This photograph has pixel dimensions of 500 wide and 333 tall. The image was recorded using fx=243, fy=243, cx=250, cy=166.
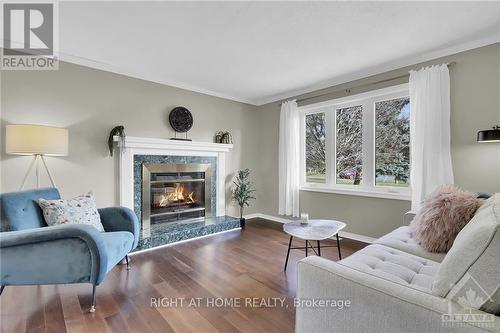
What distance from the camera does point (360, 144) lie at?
3561 mm

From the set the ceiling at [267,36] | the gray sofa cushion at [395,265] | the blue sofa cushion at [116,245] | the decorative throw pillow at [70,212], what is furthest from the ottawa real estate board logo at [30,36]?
the gray sofa cushion at [395,265]

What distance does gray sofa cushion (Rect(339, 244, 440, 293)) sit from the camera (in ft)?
4.28

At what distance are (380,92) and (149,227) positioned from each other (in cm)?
368

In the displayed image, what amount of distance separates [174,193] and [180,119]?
1.17 m

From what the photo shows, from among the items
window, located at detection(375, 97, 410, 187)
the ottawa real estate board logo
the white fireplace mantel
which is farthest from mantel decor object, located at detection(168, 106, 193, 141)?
window, located at detection(375, 97, 410, 187)

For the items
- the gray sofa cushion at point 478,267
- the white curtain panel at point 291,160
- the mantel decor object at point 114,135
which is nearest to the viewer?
the gray sofa cushion at point 478,267

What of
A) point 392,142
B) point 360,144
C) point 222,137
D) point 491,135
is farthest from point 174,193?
point 491,135

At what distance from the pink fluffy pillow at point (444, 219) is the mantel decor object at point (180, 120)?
3.25 meters

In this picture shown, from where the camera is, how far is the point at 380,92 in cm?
326

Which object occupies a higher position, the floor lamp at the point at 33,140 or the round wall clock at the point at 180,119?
the round wall clock at the point at 180,119

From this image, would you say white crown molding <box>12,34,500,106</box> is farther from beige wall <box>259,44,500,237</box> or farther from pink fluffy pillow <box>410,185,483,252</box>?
pink fluffy pillow <box>410,185,483,252</box>

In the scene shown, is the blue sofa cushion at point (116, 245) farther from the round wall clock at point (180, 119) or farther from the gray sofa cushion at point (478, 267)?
the gray sofa cushion at point (478, 267)

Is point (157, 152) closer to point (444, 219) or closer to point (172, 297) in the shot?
point (172, 297)

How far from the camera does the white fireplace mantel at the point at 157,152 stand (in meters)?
3.20
